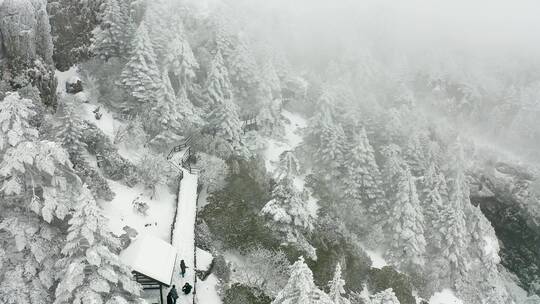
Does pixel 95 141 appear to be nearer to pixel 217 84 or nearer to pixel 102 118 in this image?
pixel 102 118

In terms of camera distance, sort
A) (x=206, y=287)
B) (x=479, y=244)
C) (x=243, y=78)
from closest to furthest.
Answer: (x=206, y=287)
(x=479, y=244)
(x=243, y=78)

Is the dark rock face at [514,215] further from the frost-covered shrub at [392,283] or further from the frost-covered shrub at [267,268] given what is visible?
the frost-covered shrub at [267,268]

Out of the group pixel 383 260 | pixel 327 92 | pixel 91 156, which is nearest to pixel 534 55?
pixel 327 92

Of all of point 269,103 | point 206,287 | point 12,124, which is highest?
point 12,124

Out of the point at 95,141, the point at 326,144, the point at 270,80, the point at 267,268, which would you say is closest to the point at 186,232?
the point at 267,268

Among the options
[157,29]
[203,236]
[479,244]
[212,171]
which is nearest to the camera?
[203,236]

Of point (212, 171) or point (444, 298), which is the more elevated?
point (212, 171)

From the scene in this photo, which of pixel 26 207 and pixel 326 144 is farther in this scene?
pixel 326 144

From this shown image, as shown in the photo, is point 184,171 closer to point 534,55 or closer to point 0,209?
point 0,209
